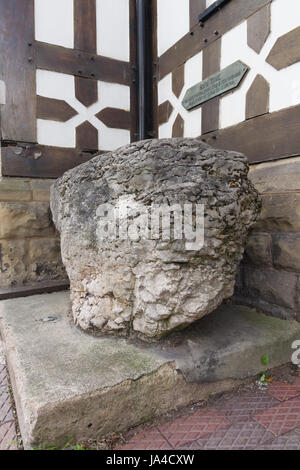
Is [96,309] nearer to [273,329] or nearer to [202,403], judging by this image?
[202,403]

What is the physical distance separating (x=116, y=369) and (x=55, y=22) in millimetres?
3161

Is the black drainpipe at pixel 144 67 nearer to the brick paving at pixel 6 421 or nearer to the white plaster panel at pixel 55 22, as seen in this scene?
the white plaster panel at pixel 55 22

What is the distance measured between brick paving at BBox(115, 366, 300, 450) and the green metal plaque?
6.95ft

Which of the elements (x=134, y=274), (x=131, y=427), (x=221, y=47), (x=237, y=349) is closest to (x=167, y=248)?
(x=134, y=274)

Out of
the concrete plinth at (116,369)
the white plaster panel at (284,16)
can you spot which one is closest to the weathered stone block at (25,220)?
the concrete plinth at (116,369)

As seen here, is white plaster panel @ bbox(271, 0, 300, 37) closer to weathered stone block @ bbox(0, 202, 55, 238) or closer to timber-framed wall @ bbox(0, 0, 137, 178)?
timber-framed wall @ bbox(0, 0, 137, 178)

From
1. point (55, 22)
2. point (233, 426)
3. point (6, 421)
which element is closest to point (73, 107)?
point (55, 22)

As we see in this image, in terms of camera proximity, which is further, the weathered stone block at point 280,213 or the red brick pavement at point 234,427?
the weathered stone block at point 280,213

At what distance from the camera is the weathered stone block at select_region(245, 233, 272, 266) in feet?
6.89

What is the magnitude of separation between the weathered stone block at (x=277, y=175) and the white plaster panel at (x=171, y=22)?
163 cm

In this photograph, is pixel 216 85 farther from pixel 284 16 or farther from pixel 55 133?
pixel 55 133

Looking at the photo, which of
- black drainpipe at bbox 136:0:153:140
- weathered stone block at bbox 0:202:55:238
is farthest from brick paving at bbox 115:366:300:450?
black drainpipe at bbox 136:0:153:140

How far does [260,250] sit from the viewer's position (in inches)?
84.8

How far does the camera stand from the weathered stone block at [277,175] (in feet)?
6.24
